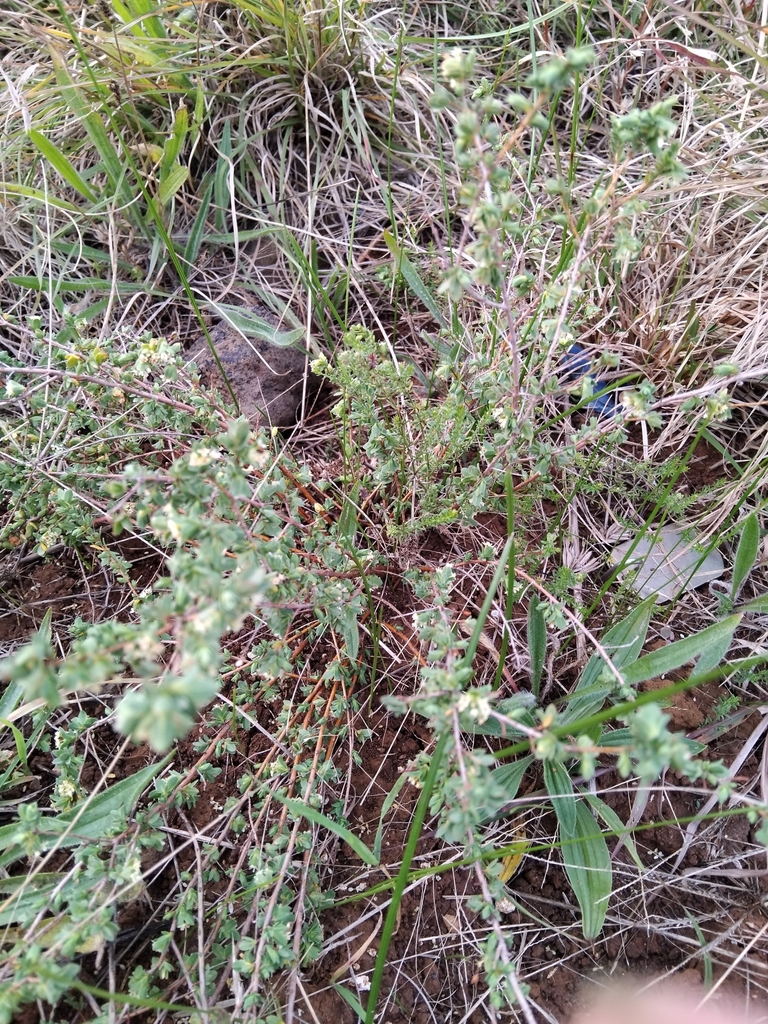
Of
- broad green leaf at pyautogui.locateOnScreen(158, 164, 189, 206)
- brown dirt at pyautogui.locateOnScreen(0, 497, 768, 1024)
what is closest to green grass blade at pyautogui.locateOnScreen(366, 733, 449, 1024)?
brown dirt at pyautogui.locateOnScreen(0, 497, 768, 1024)

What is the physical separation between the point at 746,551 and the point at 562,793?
90cm

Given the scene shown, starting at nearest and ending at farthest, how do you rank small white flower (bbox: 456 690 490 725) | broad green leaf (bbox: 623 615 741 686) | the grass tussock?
small white flower (bbox: 456 690 490 725)
the grass tussock
broad green leaf (bbox: 623 615 741 686)

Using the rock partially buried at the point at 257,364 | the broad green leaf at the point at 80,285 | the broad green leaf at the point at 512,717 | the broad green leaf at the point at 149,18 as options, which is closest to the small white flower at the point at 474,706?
the broad green leaf at the point at 512,717

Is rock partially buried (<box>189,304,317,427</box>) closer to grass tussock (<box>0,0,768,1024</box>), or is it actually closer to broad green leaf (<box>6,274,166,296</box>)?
grass tussock (<box>0,0,768,1024</box>)

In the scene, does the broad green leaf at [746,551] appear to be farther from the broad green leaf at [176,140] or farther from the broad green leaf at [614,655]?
the broad green leaf at [176,140]

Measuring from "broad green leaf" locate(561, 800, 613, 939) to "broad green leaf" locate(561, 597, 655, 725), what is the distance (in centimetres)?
29

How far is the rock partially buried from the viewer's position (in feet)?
8.45

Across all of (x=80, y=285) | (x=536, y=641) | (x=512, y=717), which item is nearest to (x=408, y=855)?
(x=512, y=717)

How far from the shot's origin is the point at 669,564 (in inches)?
89.7

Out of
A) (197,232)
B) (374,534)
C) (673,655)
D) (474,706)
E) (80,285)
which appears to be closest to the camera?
(474,706)

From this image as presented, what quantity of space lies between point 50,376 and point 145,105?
1.80m

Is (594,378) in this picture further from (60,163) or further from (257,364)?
(60,163)

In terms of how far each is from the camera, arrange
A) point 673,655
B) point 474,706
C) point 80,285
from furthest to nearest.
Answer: point 80,285
point 673,655
point 474,706

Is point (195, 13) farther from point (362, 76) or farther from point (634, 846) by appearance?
point (634, 846)
